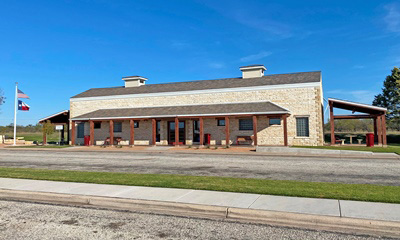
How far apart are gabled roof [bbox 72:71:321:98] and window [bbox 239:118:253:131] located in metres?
3.42

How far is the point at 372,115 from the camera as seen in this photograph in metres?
27.1

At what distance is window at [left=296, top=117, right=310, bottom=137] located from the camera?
25.9m

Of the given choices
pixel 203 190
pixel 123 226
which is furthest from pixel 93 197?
pixel 203 190

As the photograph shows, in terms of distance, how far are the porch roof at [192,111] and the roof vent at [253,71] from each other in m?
5.09

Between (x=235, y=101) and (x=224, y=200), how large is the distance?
74.1ft

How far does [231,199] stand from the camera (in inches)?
264

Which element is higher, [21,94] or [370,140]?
[21,94]

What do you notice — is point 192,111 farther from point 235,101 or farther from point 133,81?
point 133,81

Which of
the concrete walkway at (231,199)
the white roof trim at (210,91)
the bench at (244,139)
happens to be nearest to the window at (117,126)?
the white roof trim at (210,91)

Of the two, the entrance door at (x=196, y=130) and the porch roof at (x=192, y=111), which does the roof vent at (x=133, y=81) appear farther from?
the entrance door at (x=196, y=130)

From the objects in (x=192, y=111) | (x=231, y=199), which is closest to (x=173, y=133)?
(x=192, y=111)

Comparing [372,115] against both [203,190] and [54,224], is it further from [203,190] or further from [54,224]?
[54,224]

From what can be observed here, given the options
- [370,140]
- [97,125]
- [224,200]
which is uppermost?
[97,125]

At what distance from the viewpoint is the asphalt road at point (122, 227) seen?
189 inches
